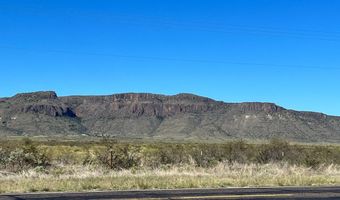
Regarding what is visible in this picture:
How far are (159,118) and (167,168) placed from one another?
14952cm

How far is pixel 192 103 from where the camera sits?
176m

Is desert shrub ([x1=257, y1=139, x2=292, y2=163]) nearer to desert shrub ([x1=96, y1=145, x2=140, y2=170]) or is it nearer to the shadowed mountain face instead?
desert shrub ([x1=96, y1=145, x2=140, y2=170])

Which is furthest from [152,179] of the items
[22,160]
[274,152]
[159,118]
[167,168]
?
[159,118]

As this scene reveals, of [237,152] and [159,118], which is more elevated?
[159,118]

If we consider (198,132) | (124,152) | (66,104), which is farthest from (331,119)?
(124,152)

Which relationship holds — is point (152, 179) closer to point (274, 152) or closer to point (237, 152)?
point (237, 152)

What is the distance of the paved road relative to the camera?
14.2 meters

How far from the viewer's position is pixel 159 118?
173875 mm

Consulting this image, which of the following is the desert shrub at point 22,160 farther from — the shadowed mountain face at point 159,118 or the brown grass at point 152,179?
the shadowed mountain face at point 159,118

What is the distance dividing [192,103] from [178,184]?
15829 cm

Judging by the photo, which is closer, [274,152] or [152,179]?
[152,179]

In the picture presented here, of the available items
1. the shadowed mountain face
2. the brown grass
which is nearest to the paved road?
the brown grass

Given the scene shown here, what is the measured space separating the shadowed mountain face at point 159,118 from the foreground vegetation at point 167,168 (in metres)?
103

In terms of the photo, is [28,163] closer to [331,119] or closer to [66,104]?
[331,119]
